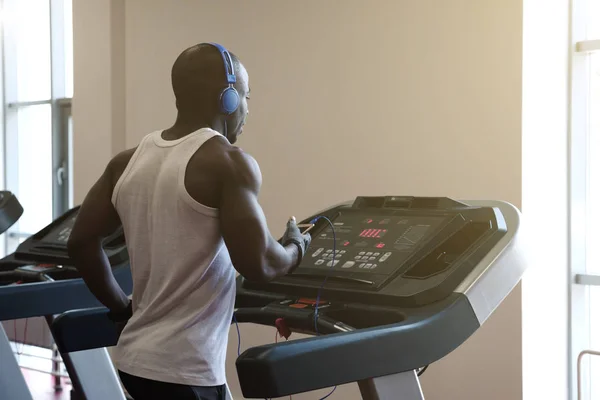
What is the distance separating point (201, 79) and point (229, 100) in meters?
0.08

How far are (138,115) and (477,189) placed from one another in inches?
85.8

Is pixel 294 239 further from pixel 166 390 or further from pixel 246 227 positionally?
pixel 166 390

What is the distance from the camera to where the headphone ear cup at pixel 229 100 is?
61.1 inches

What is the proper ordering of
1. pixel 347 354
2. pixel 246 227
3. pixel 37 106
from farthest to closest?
pixel 37 106, pixel 246 227, pixel 347 354

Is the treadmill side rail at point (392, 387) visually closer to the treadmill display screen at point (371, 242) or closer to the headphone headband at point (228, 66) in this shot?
the treadmill display screen at point (371, 242)

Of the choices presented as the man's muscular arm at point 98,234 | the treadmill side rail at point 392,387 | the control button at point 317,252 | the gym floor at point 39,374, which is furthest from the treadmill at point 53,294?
the gym floor at point 39,374

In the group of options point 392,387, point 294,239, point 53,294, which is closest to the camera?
point 392,387

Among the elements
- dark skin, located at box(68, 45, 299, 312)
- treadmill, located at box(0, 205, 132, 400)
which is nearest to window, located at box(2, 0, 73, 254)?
treadmill, located at box(0, 205, 132, 400)

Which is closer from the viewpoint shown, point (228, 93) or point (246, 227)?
point (246, 227)

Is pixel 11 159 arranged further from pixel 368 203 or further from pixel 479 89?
pixel 368 203

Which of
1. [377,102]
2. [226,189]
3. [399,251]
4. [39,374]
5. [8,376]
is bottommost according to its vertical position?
[39,374]

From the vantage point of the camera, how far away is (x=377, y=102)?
10.2ft
